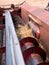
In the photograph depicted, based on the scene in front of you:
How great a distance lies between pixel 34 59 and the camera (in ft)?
5.20

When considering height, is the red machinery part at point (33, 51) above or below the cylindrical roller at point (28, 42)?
above

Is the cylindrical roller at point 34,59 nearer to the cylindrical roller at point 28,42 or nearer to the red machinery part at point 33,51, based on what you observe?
the red machinery part at point 33,51

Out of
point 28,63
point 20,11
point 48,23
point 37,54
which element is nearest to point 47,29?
point 48,23

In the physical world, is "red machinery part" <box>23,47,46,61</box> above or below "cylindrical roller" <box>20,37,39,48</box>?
above

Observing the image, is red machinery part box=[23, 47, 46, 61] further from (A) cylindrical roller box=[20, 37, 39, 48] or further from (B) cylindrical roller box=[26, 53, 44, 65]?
(A) cylindrical roller box=[20, 37, 39, 48]

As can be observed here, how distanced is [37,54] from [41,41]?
514 mm

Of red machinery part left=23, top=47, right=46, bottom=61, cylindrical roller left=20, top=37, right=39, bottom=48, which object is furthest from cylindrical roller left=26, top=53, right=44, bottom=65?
cylindrical roller left=20, top=37, right=39, bottom=48

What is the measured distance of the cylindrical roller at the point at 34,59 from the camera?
61.2 inches

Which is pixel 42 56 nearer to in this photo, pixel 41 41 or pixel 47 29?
pixel 47 29

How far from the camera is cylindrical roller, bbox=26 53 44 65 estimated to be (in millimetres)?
1554

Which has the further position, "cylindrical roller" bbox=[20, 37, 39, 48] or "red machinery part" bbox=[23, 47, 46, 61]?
"cylindrical roller" bbox=[20, 37, 39, 48]

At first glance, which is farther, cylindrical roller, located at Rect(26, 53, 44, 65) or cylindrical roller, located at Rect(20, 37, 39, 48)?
cylindrical roller, located at Rect(20, 37, 39, 48)

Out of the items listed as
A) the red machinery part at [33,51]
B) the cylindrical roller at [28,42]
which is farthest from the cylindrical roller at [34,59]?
the cylindrical roller at [28,42]

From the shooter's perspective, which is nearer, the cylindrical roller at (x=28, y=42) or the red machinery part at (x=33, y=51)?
the red machinery part at (x=33, y=51)
